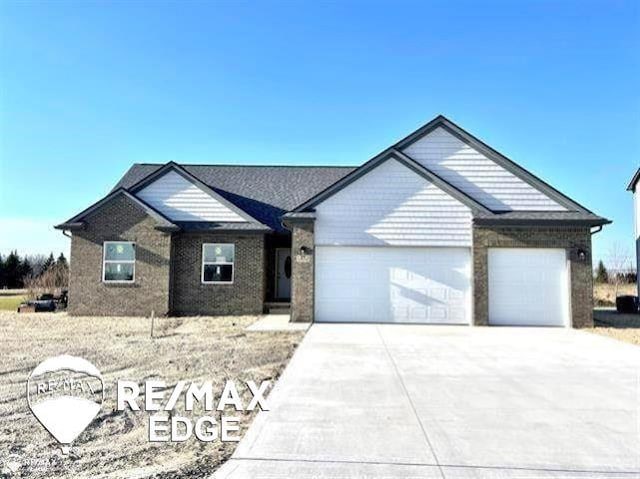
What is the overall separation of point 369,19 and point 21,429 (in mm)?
10446

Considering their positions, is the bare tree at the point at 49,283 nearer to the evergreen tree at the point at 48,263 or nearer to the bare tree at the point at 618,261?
the evergreen tree at the point at 48,263

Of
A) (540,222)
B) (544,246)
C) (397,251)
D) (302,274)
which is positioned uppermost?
(540,222)

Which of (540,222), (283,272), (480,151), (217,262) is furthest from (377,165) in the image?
(217,262)

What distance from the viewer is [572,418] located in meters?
5.22

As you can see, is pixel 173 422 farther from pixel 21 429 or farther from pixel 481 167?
pixel 481 167

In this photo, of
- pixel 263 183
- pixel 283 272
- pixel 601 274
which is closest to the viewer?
pixel 283 272

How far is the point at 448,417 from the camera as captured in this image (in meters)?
5.19

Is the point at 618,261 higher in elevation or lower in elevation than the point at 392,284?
higher

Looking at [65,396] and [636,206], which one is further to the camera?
[636,206]

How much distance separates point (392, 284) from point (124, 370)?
874 cm

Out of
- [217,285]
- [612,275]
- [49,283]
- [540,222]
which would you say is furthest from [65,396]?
[612,275]

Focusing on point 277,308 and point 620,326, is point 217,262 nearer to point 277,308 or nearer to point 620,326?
point 277,308

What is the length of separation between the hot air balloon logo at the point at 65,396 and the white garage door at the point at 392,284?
7.64 m

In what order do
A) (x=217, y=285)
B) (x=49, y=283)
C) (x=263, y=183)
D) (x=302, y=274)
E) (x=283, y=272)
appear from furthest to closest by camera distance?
(x=49, y=283) → (x=263, y=183) → (x=283, y=272) → (x=217, y=285) → (x=302, y=274)
